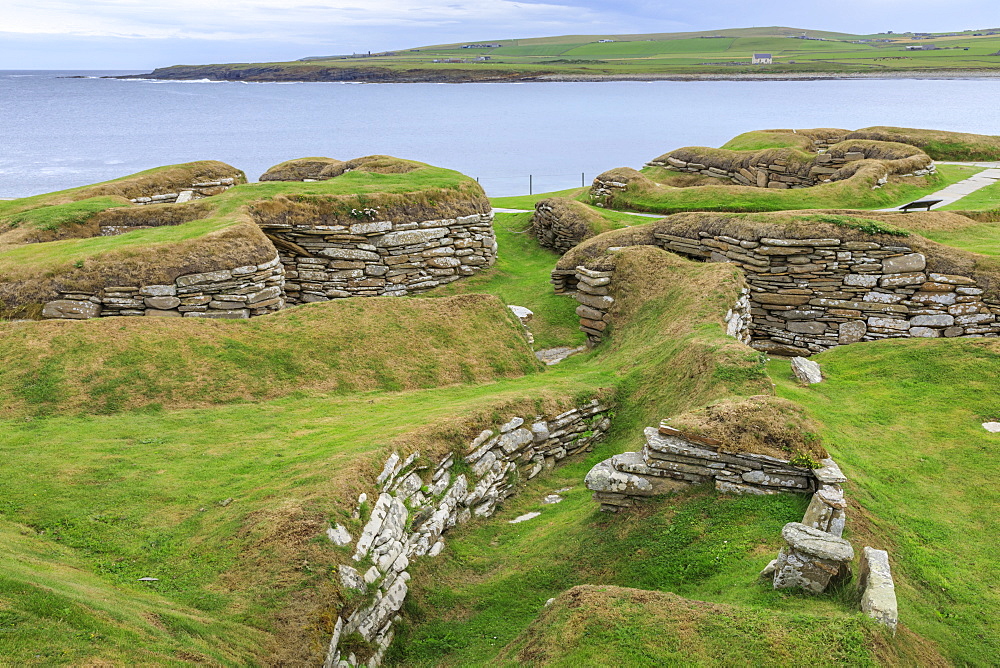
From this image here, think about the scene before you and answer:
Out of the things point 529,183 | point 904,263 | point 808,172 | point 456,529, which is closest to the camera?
point 456,529

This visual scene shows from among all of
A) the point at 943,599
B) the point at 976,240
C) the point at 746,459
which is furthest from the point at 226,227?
the point at 976,240

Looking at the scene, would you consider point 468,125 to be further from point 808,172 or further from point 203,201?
point 203,201

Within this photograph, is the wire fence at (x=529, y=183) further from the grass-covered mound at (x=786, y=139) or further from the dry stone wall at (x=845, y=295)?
the dry stone wall at (x=845, y=295)

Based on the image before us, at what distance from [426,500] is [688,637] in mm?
5584

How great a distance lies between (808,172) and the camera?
131 ft

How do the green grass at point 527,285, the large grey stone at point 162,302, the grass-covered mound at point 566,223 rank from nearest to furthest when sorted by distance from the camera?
the large grey stone at point 162,302, the green grass at point 527,285, the grass-covered mound at point 566,223

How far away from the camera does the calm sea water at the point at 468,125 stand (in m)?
79.5

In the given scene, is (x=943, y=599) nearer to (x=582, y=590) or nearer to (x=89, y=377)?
(x=582, y=590)

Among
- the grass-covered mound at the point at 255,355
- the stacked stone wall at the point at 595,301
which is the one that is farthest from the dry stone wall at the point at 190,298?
the stacked stone wall at the point at 595,301

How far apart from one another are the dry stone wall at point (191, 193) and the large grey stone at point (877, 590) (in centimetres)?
3167

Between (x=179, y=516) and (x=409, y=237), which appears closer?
(x=179, y=516)

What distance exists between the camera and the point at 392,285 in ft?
92.7

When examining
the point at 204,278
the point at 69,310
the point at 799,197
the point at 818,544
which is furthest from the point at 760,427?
the point at 799,197

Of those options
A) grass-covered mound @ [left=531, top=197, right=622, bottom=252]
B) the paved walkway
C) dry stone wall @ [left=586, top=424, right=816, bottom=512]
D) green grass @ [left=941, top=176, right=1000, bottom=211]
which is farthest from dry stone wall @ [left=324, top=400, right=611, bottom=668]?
the paved walkway
